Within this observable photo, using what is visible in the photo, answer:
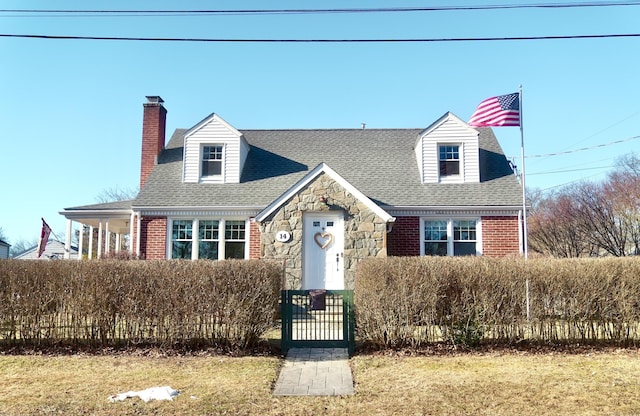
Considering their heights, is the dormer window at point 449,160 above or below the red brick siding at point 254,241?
above

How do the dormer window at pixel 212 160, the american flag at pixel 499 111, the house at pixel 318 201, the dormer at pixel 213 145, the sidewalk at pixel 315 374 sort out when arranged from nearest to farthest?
the sidewalk at pixel 315 374
the american flag at pixel 499 111
the house at pixel 318 201
the dormer at pixel 213 145
the dormer window at pixel 212 160

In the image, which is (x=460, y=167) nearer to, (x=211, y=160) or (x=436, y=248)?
(x=436, y=248)

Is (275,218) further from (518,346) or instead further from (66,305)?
(518,346)

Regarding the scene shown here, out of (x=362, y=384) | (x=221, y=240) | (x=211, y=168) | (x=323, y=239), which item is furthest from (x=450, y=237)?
(x=362, y=384)

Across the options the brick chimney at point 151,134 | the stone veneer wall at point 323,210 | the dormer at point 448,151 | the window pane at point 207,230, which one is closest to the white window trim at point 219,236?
the window pane at point 207,230

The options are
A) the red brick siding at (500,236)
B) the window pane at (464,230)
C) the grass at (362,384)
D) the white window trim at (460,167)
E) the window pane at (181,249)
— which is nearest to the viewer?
the grass at (362,384)

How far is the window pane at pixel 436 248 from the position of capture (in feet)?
48.2

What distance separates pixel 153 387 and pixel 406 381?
308cm

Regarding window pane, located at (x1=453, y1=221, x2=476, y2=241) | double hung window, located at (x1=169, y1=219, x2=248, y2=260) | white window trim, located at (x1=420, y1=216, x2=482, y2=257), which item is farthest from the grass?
double hung window, located at (x1=169, y1=219, x2=248, y2=260)

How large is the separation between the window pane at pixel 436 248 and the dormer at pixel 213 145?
20.8 feet

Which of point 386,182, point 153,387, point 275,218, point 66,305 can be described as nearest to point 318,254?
point 275,218

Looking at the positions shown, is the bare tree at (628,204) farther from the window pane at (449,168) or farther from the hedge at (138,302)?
the hedge at (138,302)

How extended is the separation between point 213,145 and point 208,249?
11.6 feet

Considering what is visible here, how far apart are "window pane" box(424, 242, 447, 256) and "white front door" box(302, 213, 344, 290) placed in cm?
281
